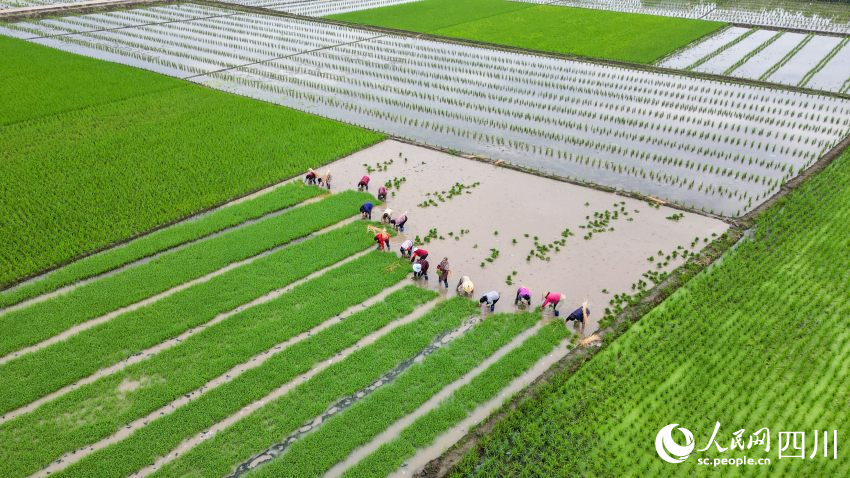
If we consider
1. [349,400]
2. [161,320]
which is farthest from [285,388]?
[161,320]

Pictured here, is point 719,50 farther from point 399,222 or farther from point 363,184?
point 399,222

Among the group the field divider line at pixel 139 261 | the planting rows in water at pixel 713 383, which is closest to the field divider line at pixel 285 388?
the planting rows in water at pixel 713 383

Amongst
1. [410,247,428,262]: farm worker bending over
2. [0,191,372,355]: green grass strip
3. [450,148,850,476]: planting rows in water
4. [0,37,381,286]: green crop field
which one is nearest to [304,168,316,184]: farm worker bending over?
[0,37,381,286]: green crop field

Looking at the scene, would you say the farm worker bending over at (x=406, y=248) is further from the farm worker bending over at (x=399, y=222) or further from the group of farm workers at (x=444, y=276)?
the farm worker bending over at (x=399, y=222)

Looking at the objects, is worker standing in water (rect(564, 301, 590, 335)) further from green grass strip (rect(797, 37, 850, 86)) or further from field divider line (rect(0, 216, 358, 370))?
green grass strip (rect(797, 37, 850, 86))

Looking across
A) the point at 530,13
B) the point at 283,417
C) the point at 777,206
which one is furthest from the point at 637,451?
the point at 530,13
